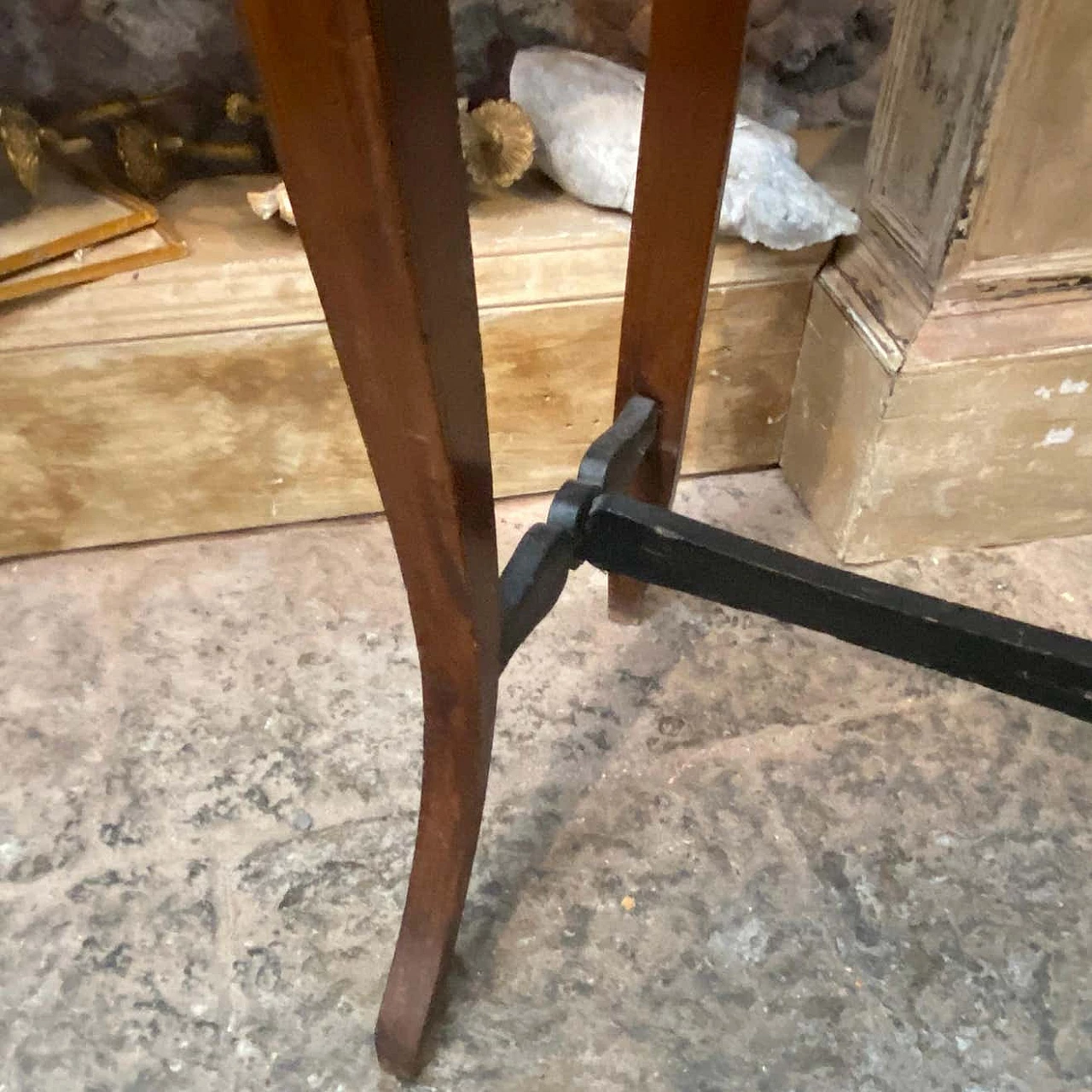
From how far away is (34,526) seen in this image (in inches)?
40.4

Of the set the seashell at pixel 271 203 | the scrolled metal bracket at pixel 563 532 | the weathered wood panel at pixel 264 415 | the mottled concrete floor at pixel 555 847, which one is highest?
the seashell at pixel 271 203

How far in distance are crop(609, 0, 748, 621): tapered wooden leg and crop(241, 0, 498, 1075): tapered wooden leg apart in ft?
0.97

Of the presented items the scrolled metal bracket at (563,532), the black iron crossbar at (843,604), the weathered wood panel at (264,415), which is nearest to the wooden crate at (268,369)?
the weathered wood panel at (264,415)

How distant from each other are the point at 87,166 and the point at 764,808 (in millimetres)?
895

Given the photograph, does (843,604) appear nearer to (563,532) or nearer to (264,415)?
(563,532)

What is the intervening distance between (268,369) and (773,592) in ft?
1.82

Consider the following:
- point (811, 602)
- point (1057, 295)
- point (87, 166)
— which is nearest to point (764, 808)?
point (811, 602)

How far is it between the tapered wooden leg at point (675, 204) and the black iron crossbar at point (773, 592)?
4.0 inches

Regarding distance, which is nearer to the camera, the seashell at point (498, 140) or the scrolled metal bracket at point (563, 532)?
the scrolled metal bracket at point (563, 532)

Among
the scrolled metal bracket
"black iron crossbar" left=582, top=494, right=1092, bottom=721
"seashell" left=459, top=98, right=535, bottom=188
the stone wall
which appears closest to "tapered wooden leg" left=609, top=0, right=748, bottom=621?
the scrolled metal bracket

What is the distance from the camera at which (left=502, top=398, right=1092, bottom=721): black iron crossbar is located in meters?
0.59

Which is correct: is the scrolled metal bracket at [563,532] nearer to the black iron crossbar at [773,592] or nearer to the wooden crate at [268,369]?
the black iron crossbar at [773,592]

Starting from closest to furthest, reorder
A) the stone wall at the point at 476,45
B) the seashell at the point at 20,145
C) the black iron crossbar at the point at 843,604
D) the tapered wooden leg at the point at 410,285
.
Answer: the tapered wooden leg at the point at 410,285, the black iron crossbar at the point at 843,604, the seashell at the point at 20,145, the stone wall at the point at 476,45

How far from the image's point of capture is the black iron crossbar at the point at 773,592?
0.59 meters
